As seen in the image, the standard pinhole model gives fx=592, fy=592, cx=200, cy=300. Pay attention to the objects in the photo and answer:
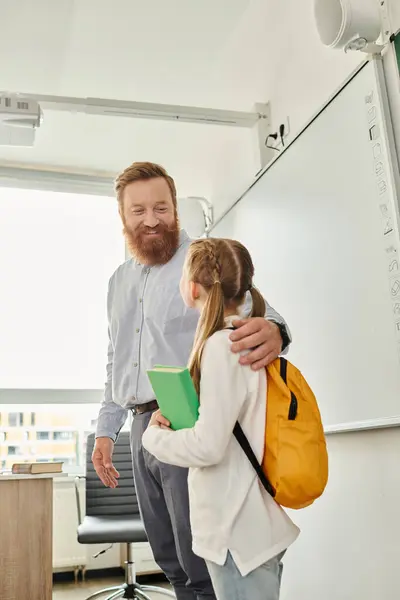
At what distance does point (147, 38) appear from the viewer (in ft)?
9.90

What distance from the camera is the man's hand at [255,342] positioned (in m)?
1.24

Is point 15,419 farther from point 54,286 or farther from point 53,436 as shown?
point 54,286

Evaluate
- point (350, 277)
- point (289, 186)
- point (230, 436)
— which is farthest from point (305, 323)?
point (230, 436)

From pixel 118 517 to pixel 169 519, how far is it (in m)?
1.76

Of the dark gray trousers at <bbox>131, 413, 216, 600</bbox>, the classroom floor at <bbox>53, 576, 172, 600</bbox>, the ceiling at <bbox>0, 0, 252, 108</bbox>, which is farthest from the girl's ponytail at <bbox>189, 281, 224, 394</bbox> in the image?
the classroom floor at <bbox>53, 576, 172, 600</bbox>

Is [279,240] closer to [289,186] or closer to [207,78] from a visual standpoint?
[289,186]

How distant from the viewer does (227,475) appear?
1.23 meters

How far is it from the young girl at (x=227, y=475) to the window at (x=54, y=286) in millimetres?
2843

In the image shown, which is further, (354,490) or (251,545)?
(354,490)

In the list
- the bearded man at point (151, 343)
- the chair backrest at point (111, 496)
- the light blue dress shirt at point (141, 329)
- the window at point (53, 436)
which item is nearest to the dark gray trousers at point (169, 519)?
the bearded man at point (151, 343)

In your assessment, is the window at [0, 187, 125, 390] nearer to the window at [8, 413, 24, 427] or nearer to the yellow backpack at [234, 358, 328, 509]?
the window at [8, 413, 24, 427]

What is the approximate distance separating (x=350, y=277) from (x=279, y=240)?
62 cm

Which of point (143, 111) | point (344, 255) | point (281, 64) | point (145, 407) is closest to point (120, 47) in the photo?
point (143, 111)

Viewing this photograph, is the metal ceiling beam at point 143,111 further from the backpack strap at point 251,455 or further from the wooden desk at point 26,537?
the backpack strap at point 251,455
